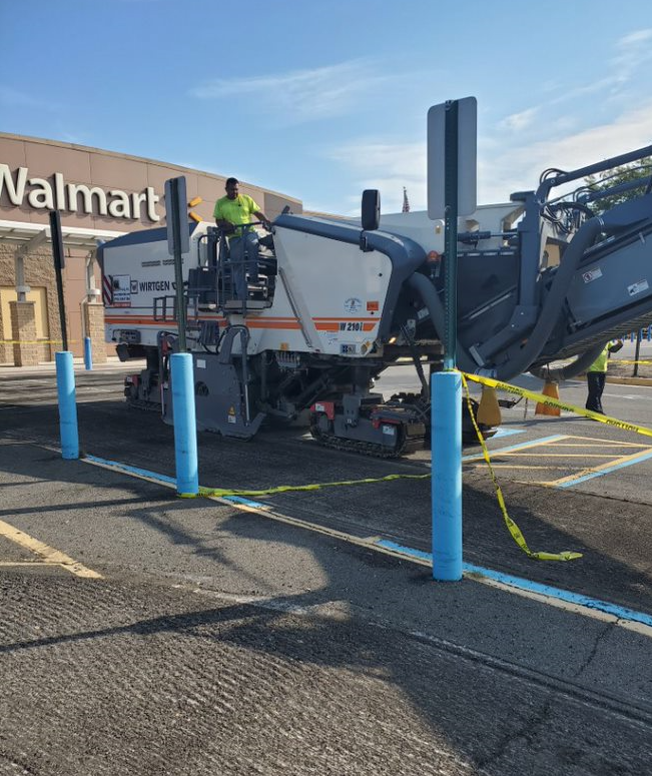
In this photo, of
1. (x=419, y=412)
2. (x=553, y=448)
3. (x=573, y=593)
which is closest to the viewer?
(x=573, y=593)

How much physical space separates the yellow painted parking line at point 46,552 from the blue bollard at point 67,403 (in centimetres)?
239

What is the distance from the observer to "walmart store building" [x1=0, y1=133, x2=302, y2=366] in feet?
75.7

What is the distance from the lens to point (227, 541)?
5.12m

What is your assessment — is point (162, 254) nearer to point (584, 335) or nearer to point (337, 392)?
point (337, 392)

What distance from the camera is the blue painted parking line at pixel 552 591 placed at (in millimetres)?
3871

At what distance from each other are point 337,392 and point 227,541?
4.22 meters

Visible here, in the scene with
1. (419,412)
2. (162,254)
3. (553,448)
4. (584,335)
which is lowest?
(553,448)

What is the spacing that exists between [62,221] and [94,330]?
158 inches

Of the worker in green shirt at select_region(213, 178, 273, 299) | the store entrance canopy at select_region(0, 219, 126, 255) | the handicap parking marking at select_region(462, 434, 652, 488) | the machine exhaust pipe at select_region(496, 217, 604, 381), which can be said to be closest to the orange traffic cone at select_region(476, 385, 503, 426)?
the handicap parking marking at select_region(462, 434, 652, 488)

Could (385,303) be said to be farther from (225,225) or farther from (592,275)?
(225,225)

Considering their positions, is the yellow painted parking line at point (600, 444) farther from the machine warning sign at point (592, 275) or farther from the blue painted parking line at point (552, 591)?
the blue painted parking line at point (552, 591)

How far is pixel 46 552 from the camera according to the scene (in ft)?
16.2

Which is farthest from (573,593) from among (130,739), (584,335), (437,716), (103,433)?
(103,433)

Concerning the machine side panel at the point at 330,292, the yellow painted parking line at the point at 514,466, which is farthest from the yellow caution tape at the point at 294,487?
the machine side panel at the point at 330,292
